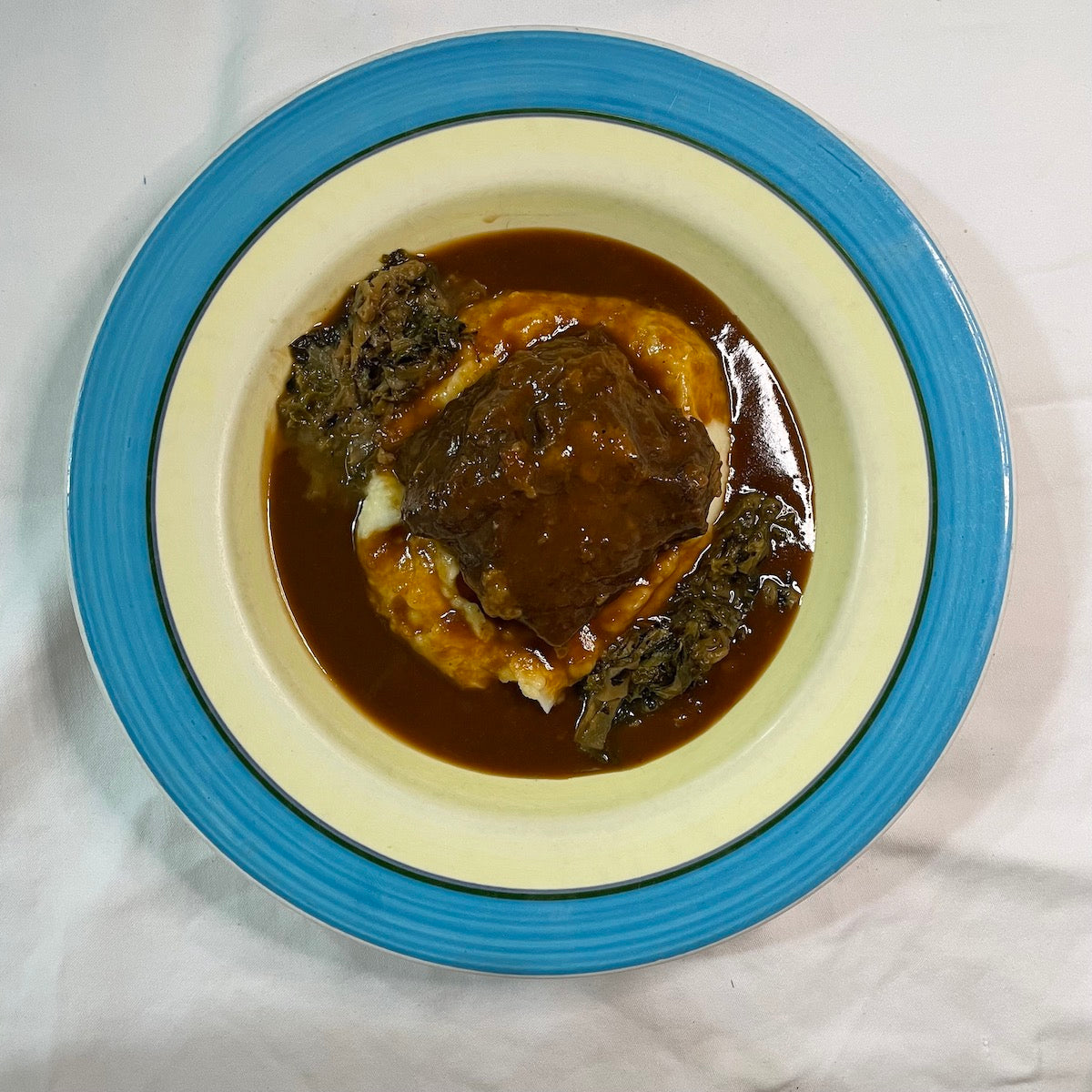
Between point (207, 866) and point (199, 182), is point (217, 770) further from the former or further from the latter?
point (199, 182)

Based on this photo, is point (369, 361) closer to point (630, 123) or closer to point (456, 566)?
point (456, 566)

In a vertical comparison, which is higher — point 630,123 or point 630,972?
point 630,123

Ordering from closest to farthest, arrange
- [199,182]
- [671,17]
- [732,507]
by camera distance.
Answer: [199,182]
[732,507]
[671,17]

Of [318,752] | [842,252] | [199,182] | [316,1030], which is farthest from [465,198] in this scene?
[316,1030]

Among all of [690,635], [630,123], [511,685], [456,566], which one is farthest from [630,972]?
[630,123]

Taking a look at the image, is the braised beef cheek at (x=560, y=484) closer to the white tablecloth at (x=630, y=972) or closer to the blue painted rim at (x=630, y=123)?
the blue painted rim at (x=630, y=123)

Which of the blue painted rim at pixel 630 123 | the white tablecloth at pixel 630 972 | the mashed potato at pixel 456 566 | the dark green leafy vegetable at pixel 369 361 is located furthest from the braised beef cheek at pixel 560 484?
the white tablecloth at pixel 630 972

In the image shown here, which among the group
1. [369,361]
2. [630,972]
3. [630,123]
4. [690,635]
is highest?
[630,123]
